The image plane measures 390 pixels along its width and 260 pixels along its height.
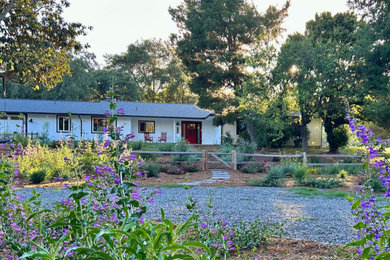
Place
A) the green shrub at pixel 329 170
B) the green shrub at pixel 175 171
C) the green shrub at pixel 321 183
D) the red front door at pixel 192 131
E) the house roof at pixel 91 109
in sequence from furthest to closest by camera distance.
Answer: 1. the red front door at pixel 192 131
2. the house roof at pixel 91 109
3. the green shrub at pixel 329 170
4. the green shrub at pixel 175 171
5. the green shrub at pixel 321 183

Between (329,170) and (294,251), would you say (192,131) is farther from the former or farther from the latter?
(294,251)

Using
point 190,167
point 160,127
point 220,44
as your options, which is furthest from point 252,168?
point 160,127

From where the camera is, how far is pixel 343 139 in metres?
22.0

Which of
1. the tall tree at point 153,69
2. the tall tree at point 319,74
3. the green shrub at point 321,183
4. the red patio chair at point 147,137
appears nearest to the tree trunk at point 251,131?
the tall tree at point 319,74

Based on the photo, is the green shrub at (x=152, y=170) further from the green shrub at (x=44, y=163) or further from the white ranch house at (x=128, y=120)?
the white ranch house at (x=128, y=120)

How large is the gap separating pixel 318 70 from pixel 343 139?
7011mm

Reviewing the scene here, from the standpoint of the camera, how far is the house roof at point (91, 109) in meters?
25.8

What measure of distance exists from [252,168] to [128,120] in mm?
16075

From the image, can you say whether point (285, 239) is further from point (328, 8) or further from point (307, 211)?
point (328, 8)

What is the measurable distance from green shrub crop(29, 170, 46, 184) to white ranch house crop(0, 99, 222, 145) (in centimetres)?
1579

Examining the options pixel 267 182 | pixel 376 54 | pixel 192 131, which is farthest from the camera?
pixel 192 131

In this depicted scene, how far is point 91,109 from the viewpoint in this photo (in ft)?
89.0

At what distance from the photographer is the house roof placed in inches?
1015

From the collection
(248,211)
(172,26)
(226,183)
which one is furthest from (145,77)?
(248,211)
